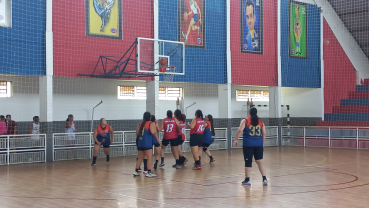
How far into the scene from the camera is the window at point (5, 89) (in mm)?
17125

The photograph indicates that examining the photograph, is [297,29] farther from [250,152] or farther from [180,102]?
[250,152]

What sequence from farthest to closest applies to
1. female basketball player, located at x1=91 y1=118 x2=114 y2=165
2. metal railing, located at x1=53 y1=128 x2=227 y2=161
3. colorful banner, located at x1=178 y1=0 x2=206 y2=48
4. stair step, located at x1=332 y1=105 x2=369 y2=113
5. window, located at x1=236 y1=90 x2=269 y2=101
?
window, located at x1=236 y1=90 x2=269 y2=101, stair step, located at x1=332 y1=105 x2=369 y2=113, colorful banner, located at x1=178 y1=0 x2=206 y2=48, metal railing, located at x1=53 y1=128 x2=227 y2=161, female basketball player, located at x1=91 y1=118 x2=114 y2=165

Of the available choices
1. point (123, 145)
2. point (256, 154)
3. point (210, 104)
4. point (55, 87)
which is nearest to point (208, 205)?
point (256, 154)

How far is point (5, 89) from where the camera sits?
17.2 meters

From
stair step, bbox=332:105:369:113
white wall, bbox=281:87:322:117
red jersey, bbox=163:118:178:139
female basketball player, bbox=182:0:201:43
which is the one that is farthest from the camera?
white wall, bbox=281:87:322:117

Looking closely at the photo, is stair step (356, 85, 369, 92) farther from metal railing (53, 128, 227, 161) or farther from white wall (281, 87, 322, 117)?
metal railing (53, 128, 227, 161)

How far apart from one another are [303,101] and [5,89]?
55.1ft

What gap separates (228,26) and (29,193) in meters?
14.6

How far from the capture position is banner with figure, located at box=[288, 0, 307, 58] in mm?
24062

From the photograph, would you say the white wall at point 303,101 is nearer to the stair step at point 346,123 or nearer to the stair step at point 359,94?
the stair step at point 346,123

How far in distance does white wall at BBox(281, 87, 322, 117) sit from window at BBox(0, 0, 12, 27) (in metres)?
16.9

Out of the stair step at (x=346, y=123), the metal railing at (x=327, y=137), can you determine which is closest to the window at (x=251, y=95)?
the metal railing at (x=327, y=137)

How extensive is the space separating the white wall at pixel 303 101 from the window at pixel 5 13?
664 inches

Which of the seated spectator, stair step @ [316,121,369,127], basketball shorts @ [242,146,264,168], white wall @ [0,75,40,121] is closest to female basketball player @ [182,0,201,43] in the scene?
white wall @ [0,75,40,121]
